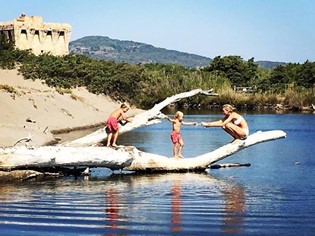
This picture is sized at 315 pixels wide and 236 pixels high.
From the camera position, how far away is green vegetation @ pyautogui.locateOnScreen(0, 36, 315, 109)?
7306 cm

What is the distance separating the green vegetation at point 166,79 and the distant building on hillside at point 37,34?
29.3ft

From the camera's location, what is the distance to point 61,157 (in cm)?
1894

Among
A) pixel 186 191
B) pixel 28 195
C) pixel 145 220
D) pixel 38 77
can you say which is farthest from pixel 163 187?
pixel 38 77

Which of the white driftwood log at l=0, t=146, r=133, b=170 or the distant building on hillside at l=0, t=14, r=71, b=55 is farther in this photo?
the distant building on hillside at l=0, t=14, r=71, b=55

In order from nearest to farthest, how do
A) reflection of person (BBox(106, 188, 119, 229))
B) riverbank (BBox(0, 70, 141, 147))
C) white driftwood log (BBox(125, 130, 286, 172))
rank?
1. reflection of person (BBox(106, 188, 119, 229))
2. white driftwood log (BBox(125, 130, 286, 172))
3. riverbank (BBox(0, 70, 141, 147))

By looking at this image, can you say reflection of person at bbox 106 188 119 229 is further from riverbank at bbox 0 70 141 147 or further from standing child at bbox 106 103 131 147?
riverbank at bbox 0 70 141 147

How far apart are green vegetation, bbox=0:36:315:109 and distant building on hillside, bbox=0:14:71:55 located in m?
8.94

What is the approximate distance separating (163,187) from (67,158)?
2.93 m

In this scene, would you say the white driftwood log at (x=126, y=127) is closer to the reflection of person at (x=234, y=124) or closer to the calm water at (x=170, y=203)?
the calm water at (x=170, y=203)

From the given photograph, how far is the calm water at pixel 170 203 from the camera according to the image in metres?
12.0

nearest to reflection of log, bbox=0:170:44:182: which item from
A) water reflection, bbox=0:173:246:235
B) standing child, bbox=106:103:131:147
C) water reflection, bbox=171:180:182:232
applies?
water reflection, bbox=0:173:246:235

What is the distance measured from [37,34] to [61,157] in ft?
254

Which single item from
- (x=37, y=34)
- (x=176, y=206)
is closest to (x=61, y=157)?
(x=176, y=206)

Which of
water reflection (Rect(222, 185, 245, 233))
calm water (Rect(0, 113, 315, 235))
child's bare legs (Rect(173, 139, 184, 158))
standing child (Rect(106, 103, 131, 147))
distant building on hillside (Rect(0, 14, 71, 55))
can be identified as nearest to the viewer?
calm water (Rect(0, 113, 315, 235))
